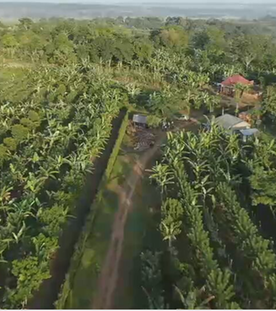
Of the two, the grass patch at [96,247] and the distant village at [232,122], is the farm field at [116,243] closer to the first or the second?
the grass patch at [96,247]

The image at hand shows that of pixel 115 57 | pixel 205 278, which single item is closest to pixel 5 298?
pixel 205 278

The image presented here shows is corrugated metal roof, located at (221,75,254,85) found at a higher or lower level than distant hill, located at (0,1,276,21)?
higher

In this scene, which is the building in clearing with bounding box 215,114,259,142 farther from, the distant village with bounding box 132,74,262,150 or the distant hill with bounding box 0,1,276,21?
the distant hill with bounding box 0,1,276,21

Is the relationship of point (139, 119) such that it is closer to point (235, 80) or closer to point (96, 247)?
point (235, 80)

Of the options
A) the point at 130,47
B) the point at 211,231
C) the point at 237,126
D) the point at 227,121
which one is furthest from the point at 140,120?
the point at 130,47

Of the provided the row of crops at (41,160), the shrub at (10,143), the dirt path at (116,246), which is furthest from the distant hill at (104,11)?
the dirt path at (116,246)

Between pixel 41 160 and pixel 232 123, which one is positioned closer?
pixel 41 160

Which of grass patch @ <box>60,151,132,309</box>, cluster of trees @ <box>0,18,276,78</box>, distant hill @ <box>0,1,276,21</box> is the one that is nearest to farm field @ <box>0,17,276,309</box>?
grass patch @ <box>60,151,132,309</box>
